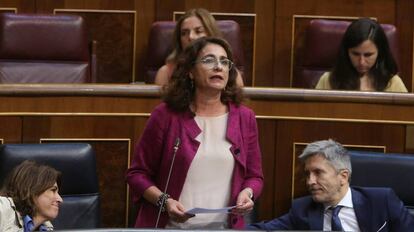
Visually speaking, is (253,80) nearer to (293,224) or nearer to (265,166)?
(265,166)

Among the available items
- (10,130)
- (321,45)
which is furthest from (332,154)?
(321,45)

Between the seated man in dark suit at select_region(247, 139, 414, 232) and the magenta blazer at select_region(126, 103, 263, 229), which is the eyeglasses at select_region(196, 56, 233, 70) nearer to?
the magenta blazer at select_region(126, 103, 263, 229)

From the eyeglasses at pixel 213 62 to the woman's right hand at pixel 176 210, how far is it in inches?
9.3

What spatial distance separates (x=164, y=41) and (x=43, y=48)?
29cm

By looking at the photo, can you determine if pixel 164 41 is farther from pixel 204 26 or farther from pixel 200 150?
pixel 200 150

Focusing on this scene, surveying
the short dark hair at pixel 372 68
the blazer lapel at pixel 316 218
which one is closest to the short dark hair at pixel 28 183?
the blazer lapel at pixel 316 218

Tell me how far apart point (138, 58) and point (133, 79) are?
57 millimetres

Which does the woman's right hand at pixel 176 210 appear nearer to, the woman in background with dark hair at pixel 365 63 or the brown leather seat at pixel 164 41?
the woman in background with dark hair at pixel 365 63

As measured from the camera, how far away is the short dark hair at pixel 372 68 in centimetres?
223

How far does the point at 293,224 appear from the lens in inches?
68.4

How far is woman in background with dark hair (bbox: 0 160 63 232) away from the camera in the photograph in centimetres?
163

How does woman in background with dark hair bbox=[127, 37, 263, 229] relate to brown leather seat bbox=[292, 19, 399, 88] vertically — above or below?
below

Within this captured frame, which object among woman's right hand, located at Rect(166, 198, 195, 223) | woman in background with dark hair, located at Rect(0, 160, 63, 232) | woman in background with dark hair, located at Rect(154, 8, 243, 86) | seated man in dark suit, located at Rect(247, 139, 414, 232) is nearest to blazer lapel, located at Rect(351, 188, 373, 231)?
seated man in dark suit, located at Rect(247, 139, 414, 232)

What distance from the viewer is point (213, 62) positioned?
1.71 m
